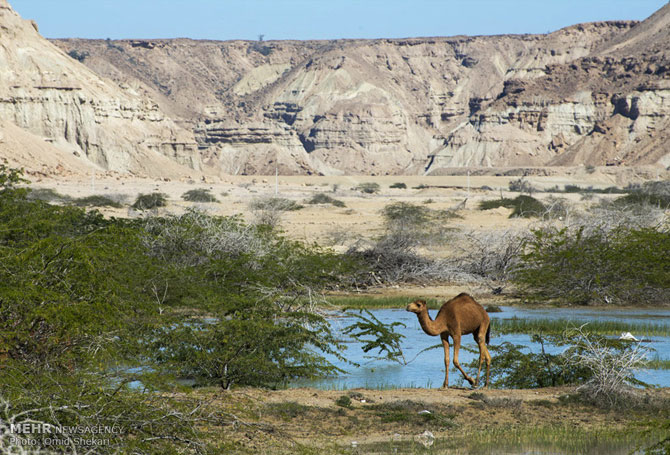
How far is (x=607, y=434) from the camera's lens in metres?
9.55

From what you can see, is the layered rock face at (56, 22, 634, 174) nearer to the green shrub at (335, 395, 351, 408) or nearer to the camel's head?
the camel's head

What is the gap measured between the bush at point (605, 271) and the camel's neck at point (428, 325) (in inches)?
455

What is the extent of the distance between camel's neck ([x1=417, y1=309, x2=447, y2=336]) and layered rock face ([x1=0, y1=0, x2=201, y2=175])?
81416mm

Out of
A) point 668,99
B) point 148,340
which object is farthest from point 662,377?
point 668,99

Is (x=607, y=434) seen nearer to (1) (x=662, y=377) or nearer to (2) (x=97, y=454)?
(1) (x=662, y=377)

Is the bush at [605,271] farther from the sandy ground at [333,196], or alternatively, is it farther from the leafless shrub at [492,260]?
the sandy ground at [333,196]

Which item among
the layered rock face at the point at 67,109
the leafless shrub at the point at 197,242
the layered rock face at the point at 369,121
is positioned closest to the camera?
the leafless shrub at the point at 197,242

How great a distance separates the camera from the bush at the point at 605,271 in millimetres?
21703

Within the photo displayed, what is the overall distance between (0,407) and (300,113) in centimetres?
17350

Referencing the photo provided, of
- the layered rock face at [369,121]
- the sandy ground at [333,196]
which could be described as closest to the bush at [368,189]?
the sandy ground at [333,196]

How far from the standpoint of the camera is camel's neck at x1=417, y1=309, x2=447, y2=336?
1111 cm

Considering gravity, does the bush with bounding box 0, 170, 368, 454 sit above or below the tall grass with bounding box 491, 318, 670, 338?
above

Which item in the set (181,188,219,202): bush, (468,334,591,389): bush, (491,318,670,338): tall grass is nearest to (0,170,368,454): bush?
(468,334,591,389): bush

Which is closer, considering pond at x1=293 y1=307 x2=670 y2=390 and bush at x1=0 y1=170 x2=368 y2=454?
bush at x1=0 y1=170 x2=368 y2=454
